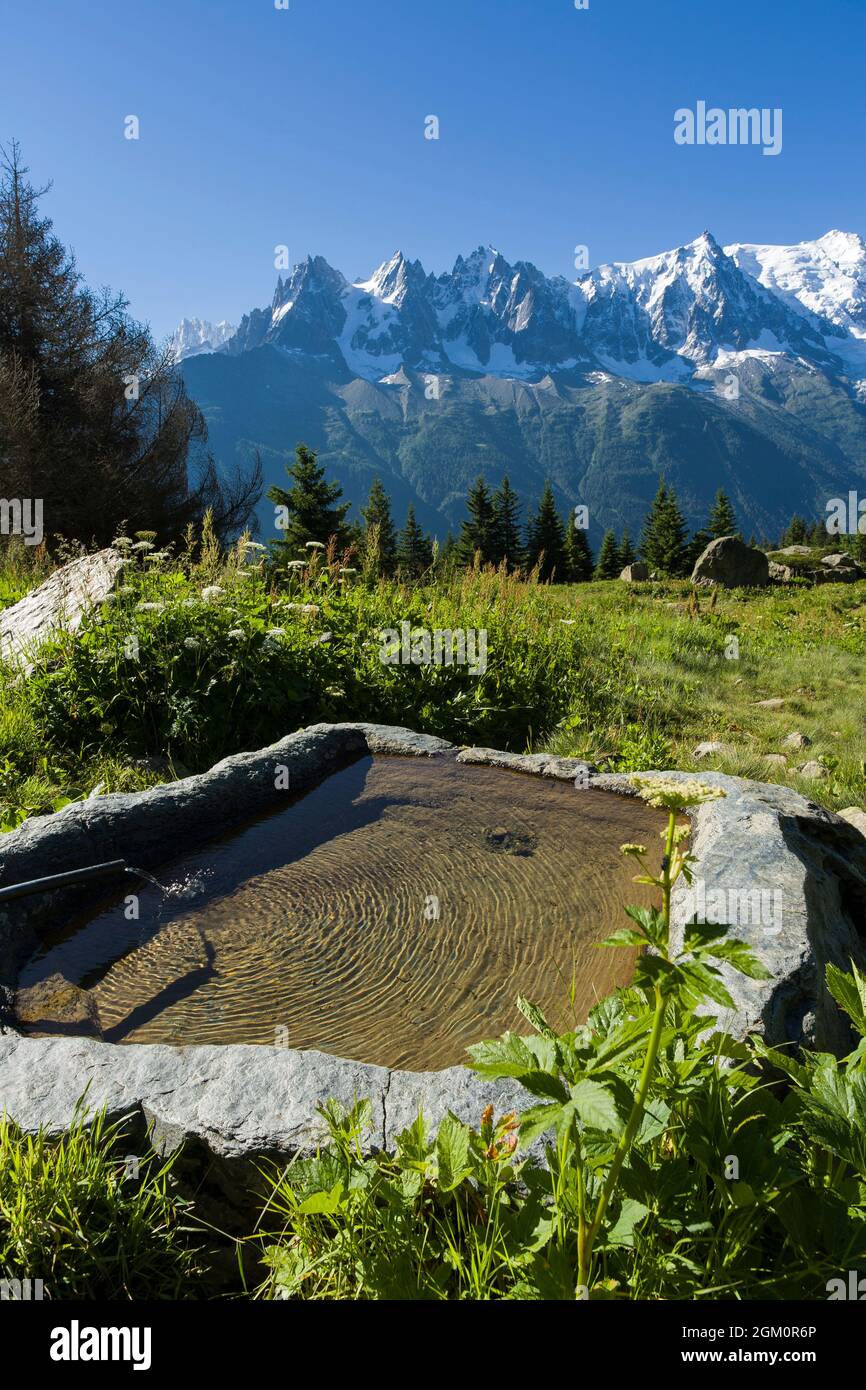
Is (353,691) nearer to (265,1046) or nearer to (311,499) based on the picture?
(265,1046)

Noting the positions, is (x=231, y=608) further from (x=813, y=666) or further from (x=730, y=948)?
(x=813, y=666)

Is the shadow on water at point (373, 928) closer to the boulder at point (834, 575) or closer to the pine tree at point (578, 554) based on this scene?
the boulder at point (834, 575)

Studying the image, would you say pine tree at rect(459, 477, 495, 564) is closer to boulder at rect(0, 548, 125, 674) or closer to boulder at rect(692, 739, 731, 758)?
boulder at rect(0, 548, 125, 674)

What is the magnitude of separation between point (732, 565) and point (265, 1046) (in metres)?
24.7

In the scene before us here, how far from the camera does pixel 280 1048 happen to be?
100 inches

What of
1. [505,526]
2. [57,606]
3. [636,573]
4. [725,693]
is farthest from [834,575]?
[505,526]

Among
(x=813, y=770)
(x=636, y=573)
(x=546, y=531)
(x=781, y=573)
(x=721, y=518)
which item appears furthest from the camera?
(x=721, y=518)

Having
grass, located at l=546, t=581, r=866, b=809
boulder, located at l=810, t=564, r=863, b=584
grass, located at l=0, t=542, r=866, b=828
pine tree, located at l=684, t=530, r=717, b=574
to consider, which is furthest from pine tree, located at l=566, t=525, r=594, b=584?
grass, located at l=0, t=542, r=866, b=828

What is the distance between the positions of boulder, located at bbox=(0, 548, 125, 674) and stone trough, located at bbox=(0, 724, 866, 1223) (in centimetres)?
324

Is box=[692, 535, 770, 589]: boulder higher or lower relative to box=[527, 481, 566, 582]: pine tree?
lower

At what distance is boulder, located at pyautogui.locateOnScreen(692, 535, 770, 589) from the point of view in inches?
952

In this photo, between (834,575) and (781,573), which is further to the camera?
(781,573)
